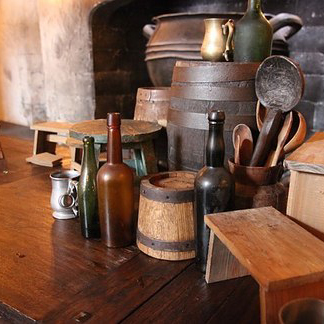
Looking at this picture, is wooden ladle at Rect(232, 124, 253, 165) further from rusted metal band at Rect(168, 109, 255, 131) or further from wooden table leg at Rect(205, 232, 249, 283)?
wooden table leg at Rect(205, 232, 249, 283)

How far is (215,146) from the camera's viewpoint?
1.00 metres

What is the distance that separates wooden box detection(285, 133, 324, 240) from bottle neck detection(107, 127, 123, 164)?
0.47m

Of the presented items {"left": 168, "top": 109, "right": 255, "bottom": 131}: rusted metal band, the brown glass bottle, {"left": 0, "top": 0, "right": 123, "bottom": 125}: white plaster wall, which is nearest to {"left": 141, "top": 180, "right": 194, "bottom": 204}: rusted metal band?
the brown glass bottle

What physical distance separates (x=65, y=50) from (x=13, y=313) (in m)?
2.43

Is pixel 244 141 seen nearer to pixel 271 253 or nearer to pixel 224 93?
pixel 224 93

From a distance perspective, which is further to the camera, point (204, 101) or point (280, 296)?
point (204, 101)

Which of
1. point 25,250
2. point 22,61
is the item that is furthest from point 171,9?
point 25,250

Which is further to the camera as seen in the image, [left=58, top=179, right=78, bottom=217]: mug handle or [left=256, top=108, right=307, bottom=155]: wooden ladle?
[left=58, top=179, right=78, bottom=217]: mug handle

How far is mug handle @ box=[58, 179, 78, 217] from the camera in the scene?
1.33m

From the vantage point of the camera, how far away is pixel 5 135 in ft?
11.2

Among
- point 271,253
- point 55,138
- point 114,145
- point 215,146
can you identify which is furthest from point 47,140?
point 271,253

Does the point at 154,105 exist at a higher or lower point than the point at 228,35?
lower

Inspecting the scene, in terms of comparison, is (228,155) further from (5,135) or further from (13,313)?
(5,135)

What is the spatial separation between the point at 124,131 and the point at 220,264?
0.67m
